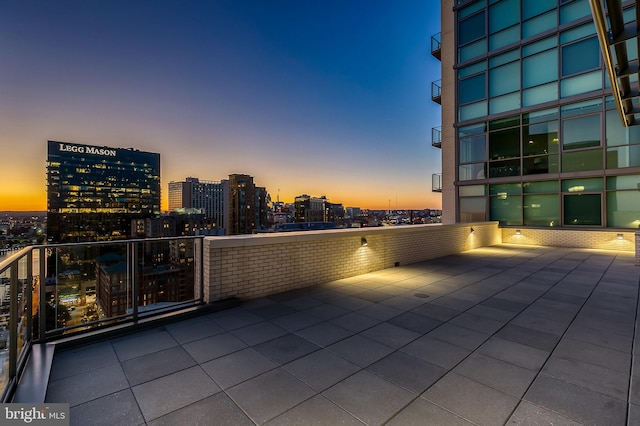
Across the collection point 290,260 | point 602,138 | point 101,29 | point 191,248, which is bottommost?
point 290,260

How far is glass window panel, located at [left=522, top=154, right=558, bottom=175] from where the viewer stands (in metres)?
14.0

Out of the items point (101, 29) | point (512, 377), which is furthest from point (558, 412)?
point (101, 29)

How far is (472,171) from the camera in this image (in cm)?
1666

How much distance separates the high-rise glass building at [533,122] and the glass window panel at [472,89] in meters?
0.06

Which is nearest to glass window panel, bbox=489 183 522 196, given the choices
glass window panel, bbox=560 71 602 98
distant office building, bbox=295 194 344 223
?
glass window panel, bbox=560 71 602 98

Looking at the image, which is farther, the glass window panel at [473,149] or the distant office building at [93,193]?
the distant office building at [93,193]

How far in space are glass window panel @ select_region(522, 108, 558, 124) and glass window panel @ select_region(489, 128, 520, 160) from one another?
64cm

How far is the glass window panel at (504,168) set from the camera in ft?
49.2

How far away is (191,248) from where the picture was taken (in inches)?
203

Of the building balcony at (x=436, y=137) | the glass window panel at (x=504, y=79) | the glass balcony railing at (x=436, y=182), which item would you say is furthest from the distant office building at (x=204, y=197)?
the glass window panel at (x=504, y=79)

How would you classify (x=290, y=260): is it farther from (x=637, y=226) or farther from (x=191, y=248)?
(x=637, y=226)

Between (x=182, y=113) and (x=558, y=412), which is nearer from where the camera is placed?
(x=558, y=412)

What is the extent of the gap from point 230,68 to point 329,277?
17.6 m

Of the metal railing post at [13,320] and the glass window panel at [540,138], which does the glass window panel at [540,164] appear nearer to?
the glass window panel at [540,138]
